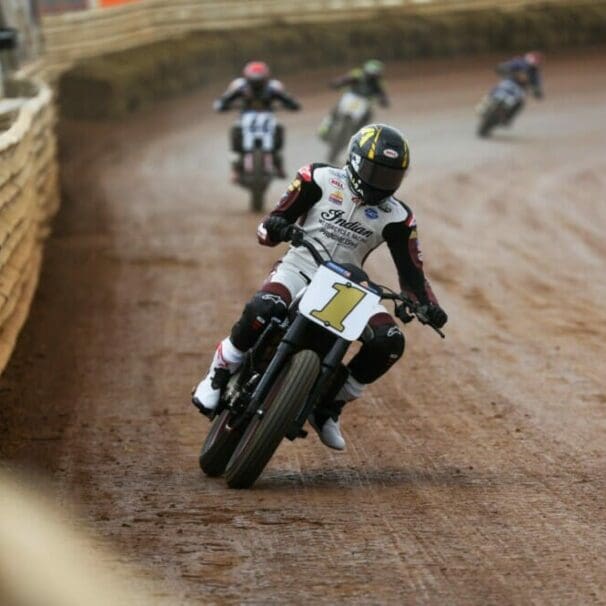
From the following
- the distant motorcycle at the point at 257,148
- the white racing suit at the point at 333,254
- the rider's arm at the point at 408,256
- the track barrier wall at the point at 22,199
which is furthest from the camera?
the distant motorcycle at the point at 257,148

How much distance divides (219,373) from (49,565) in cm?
198

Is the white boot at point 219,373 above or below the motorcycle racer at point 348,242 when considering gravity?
below

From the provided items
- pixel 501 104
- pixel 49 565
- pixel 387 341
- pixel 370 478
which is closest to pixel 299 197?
pixel 387 341

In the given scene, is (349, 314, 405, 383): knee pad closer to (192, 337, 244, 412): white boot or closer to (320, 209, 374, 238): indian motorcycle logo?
(320, 209, 374, 238): indian motorcycle logo

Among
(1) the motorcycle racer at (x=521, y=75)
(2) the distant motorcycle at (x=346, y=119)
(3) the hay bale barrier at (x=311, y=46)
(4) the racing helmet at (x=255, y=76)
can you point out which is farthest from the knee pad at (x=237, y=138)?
(1) the motorcycle racer at (x=521, y=75)

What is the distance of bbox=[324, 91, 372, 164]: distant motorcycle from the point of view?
71.8ft

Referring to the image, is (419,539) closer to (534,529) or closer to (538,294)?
(534,529)

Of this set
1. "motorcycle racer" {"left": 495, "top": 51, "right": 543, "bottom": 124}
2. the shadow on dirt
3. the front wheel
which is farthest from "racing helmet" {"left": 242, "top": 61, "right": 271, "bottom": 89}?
the front wheel

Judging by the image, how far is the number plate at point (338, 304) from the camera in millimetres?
6699

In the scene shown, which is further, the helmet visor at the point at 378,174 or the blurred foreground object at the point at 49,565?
the helmet visor at the point at 378,174

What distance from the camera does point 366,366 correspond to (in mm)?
7203

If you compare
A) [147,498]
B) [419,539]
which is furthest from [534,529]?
[147,498]

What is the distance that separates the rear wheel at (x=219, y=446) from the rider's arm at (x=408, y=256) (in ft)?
3.93

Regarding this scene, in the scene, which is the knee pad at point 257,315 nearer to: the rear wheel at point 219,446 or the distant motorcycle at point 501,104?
the rear wheel at point 219,446
